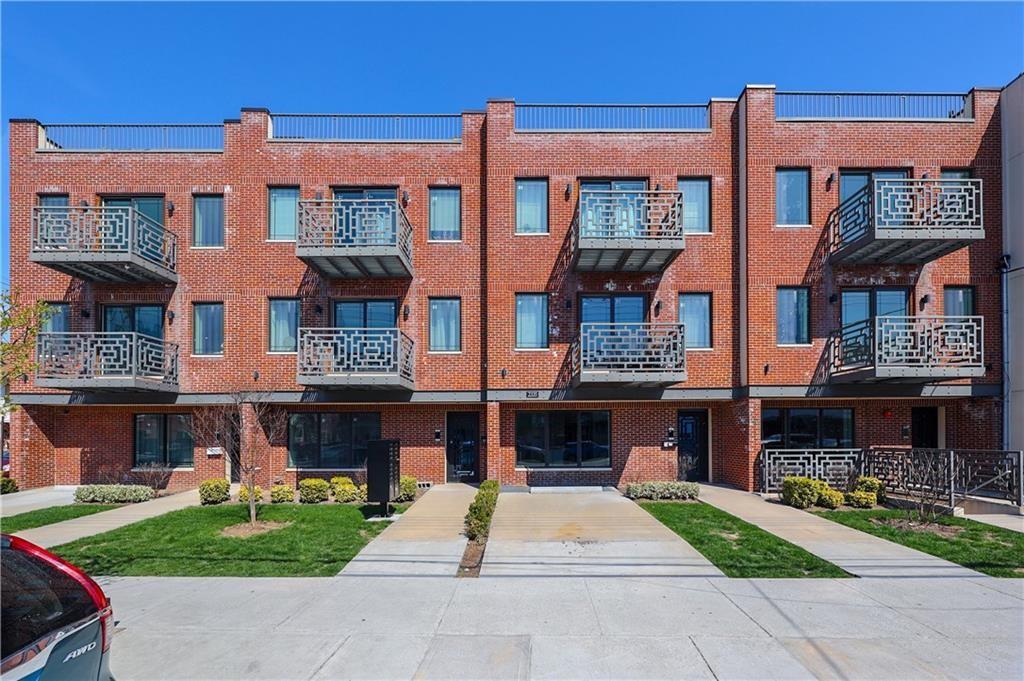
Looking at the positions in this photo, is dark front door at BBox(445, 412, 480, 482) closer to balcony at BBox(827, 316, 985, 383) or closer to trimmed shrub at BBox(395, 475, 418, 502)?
trimmed shrub at BBox(395, 475, 418, 502)

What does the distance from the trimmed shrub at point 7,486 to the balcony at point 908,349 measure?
22.9m

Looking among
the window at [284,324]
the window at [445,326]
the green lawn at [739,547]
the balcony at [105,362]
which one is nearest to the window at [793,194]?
the green lawn at [739,547]

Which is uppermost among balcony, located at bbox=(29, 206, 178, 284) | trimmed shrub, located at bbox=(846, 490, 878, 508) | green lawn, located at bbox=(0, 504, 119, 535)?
Answer: balcony, located at bbox=(29, 206, 178, 284)

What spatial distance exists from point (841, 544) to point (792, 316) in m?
7.54

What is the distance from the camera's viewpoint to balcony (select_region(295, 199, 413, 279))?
14.3m

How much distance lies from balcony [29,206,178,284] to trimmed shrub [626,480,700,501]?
46.7 ft

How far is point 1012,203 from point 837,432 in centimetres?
767

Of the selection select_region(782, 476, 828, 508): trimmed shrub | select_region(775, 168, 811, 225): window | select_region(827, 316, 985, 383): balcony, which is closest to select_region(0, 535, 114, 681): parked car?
select_region(782, 476, 828, 508): trimmed shrub

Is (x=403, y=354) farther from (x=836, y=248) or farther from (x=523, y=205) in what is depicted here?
(x=836, y=248)

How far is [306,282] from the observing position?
16.1m

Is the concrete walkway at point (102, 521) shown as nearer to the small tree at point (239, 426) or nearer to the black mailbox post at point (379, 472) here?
the small tree at point (239, 426)

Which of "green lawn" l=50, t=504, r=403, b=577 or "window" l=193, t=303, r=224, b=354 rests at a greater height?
"window" l=193, t=303, r=224, b=354

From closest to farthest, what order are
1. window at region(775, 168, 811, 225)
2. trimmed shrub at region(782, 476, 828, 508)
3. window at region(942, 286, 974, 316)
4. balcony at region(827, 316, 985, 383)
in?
1. trimmed shrub at region(782, 476, 828, 508)
2. balcony at region(827, 316, 985, 383)
3. window at region(942, 286, 974, 316)
4. window at region(775, 168, 811, 225)

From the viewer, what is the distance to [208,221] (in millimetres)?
16328
